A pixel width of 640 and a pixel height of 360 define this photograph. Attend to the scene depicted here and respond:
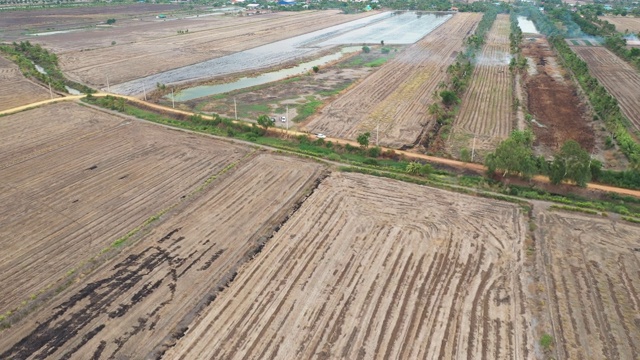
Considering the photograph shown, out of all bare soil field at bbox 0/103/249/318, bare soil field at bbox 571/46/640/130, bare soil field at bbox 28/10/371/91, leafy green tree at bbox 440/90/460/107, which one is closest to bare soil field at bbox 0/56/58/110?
bare soil field at bbox 0/103/249/318

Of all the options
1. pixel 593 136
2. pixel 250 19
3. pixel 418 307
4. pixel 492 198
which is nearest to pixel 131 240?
pixel 418 307

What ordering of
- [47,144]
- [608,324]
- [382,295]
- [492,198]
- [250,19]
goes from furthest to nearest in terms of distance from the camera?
[250,19] → [47,144] → [492,198] → [382,295] → [608,324]

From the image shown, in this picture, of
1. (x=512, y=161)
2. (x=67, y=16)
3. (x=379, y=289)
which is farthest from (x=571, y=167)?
(x=67, y=16)

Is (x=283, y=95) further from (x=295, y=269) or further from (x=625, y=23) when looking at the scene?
(x=625, y=23)

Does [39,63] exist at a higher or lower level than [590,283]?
higher

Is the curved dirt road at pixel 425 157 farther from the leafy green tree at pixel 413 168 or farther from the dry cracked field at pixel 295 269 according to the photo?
the dry cracked field at pixel 295 269

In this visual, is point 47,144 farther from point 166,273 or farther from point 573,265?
point 573,265

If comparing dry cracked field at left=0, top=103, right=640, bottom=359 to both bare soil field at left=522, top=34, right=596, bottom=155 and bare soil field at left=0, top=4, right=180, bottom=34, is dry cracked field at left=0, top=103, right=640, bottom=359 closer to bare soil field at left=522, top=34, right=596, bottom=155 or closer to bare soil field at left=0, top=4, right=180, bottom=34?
bare soil field at left=522, top=34, right=596, bottom=155
